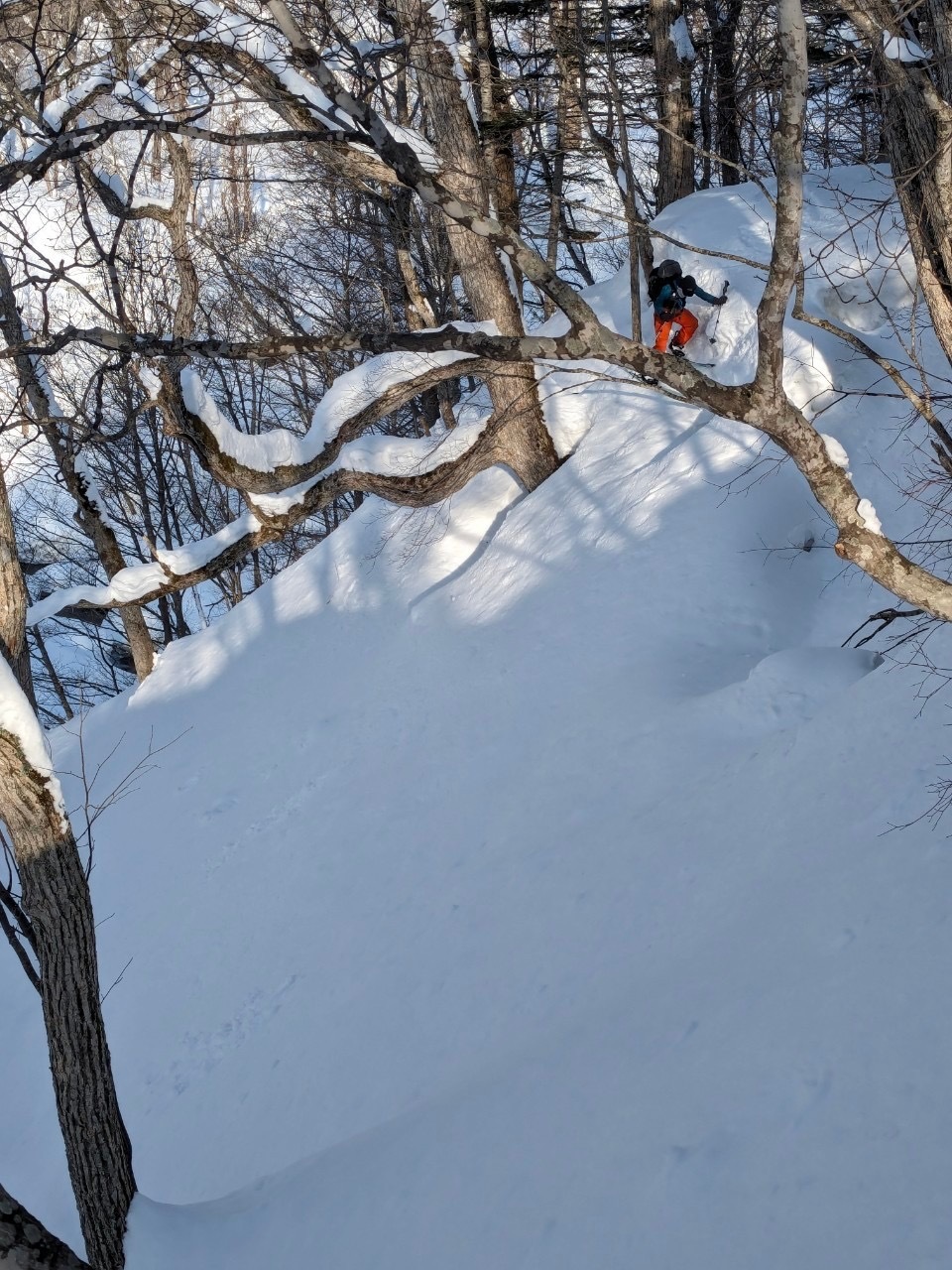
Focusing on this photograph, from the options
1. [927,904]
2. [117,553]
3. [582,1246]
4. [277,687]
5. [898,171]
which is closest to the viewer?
[582,1246]

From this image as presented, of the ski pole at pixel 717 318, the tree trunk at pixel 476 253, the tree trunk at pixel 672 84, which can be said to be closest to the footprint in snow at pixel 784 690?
the tree trunk at pixel 476 253

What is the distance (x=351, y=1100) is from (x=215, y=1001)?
204cm

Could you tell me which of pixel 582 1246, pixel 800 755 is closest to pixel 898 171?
pixel 800 755

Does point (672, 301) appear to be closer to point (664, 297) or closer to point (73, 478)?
point (664, 297)

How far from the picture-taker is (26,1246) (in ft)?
9.25

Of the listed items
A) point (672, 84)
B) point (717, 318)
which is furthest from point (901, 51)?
point (672, 84)

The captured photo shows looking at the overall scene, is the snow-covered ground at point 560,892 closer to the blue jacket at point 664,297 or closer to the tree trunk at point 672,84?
the blue jacket at point 664,297

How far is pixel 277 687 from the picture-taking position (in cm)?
1078

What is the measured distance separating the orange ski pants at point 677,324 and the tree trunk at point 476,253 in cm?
140

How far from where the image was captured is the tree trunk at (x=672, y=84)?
39.0 ft

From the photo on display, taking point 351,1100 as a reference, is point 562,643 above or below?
above

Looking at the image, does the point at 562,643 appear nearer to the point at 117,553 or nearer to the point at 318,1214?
the point at 318,1214

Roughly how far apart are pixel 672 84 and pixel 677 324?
13.5 feet

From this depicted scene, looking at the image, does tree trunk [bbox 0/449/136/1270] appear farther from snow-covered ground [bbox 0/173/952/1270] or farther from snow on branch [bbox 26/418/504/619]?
snow on branch [bbox 26/418/504/619]
